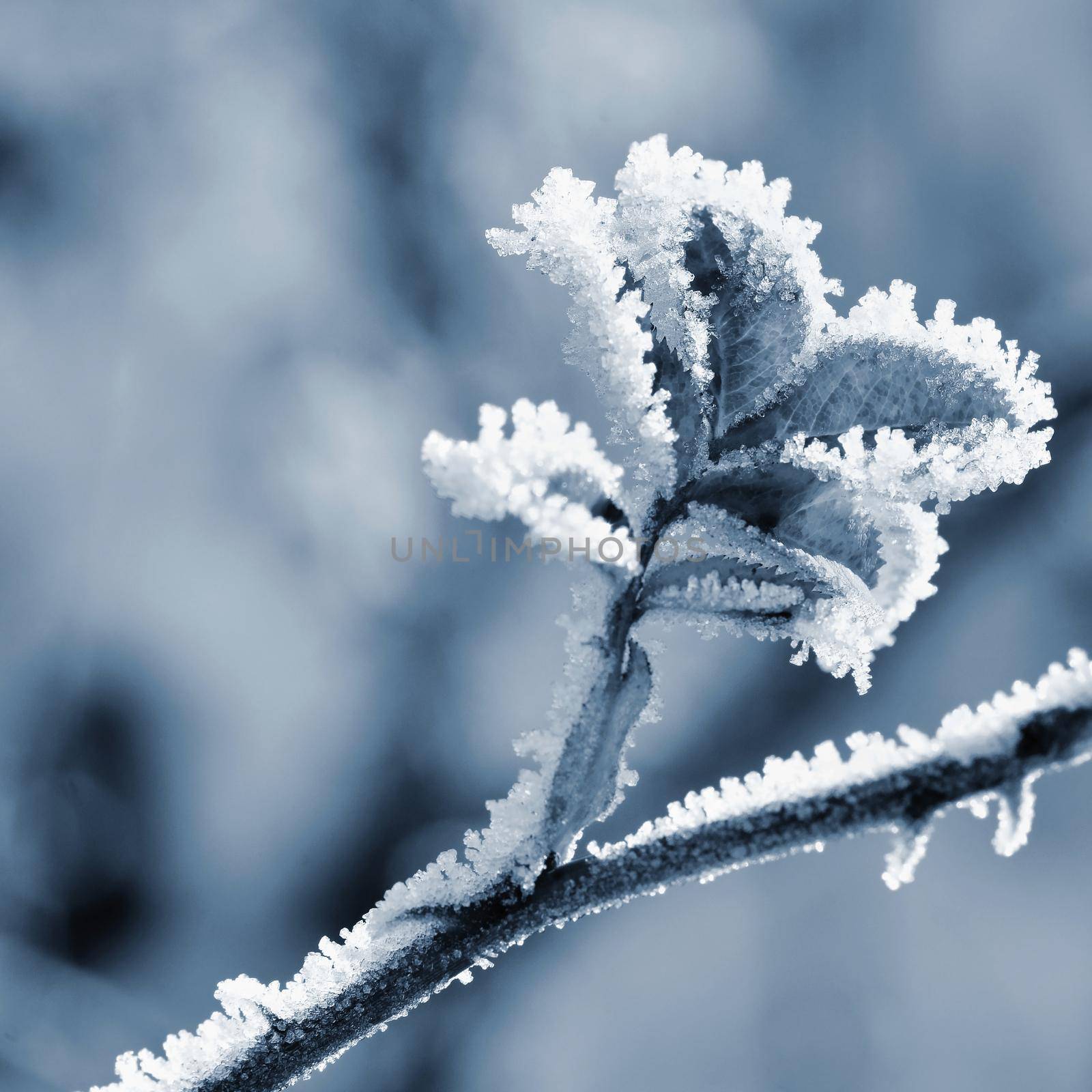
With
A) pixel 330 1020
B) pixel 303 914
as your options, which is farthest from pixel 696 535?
pixel 303 914

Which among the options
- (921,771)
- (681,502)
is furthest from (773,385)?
(921,771)

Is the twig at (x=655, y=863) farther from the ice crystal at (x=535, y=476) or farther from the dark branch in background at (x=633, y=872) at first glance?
the ice crystal at (x=535, y=476)

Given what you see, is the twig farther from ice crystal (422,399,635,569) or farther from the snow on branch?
ice crystal (422,399,635,569)

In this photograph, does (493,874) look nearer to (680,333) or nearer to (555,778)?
(555,778)

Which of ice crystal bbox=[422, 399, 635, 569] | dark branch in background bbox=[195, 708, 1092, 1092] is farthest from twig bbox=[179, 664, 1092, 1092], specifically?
ice crystal bbox=[422, 399, 635, 569]

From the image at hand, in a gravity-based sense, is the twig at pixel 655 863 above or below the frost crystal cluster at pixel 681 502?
below

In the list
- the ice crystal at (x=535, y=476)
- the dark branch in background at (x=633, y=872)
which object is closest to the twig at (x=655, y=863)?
the dark branch in background at (x=633, y=872)

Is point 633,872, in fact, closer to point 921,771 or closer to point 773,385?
point 921,771
